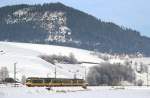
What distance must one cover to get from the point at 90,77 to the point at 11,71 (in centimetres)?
2794

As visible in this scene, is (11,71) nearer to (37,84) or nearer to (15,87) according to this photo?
(37,84)

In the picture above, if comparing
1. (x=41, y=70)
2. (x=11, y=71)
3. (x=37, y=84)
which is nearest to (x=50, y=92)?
(x=37, y=84)

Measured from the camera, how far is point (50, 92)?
334ft

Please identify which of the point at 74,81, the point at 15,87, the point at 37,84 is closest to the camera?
the point at 15,87

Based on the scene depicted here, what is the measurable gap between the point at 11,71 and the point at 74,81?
6315 cm

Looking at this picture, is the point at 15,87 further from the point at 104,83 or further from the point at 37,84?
the point at 104,83

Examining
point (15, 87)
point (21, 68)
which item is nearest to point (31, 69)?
point (21, 68)

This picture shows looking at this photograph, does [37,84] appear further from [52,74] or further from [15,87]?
[52,74]

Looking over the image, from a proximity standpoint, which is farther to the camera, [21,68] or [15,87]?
[21,68]

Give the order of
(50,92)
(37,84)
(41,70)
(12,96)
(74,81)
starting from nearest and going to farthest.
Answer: (12,96)
(50,92)
(37,84)
(74,81)
(41,70)

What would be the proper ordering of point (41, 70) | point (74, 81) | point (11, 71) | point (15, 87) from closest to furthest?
point (15, 87) < point (74, 81) < point (11, 71) < point (41, 70)

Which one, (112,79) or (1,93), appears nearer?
(1,93)

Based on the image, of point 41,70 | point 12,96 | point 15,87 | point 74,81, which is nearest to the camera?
point 12,96

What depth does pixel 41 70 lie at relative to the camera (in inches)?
7820
